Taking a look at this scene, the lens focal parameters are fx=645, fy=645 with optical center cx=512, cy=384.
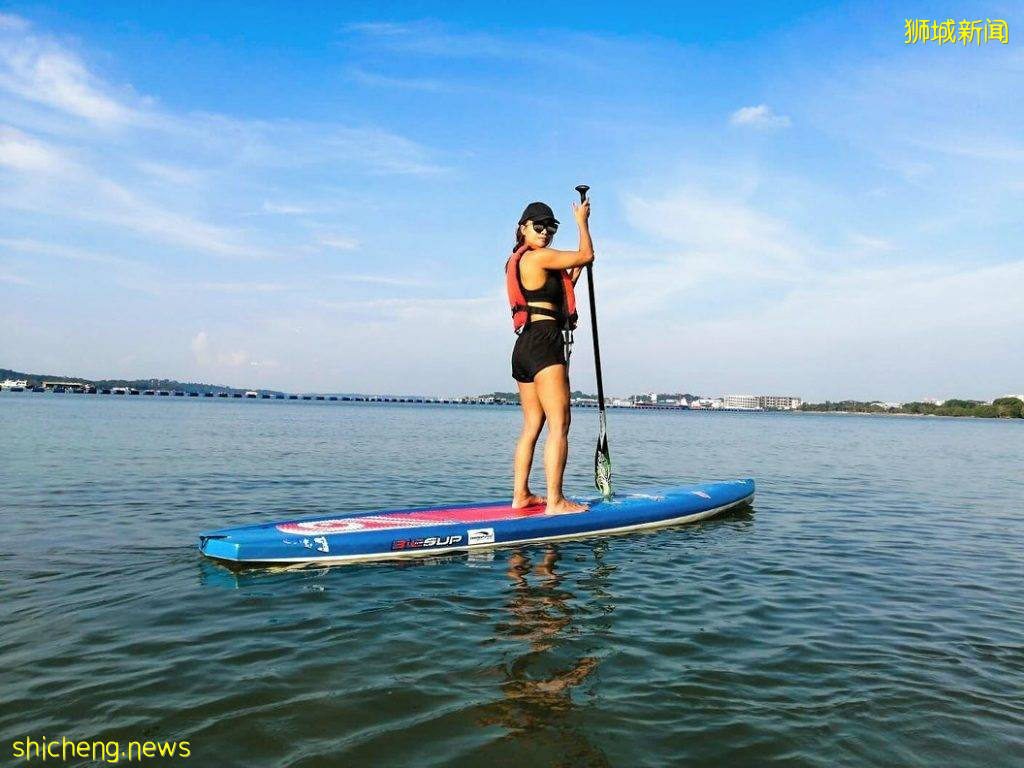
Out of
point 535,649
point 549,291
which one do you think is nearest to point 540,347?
point 549,291

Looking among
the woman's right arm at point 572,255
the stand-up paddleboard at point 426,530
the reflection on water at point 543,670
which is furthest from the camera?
the woman's right arm at point 572,255

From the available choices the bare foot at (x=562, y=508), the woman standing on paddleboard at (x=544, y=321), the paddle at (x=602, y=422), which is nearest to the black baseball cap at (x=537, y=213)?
the woman standing on paddleboard at (x=544, y=321)

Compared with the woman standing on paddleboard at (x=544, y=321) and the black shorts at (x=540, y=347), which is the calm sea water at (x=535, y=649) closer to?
the woman standing on paddleboard at (x=544, y=321)

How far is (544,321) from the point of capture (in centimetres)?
789

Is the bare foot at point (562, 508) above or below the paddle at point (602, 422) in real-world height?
below

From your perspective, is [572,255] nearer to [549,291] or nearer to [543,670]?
[549,291]

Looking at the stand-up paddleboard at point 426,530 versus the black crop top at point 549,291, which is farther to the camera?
the black crop top at point 549,291

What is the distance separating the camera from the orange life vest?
794 centimetres

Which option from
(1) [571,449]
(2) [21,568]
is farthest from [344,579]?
(1) [571,449]

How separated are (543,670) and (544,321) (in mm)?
4538

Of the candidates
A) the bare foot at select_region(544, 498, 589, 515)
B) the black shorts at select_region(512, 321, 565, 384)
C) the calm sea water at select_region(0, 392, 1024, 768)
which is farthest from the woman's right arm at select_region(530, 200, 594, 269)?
the calm sea water at select_region(0, 392, 1024, 768)

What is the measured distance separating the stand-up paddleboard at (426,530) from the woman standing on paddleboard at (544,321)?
52 centimetres

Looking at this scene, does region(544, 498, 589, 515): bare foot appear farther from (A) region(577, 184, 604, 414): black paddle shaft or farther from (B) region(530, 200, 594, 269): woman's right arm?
(B) region(530, 200, 594, 269): woman's right arm

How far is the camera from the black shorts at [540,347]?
309 inches
